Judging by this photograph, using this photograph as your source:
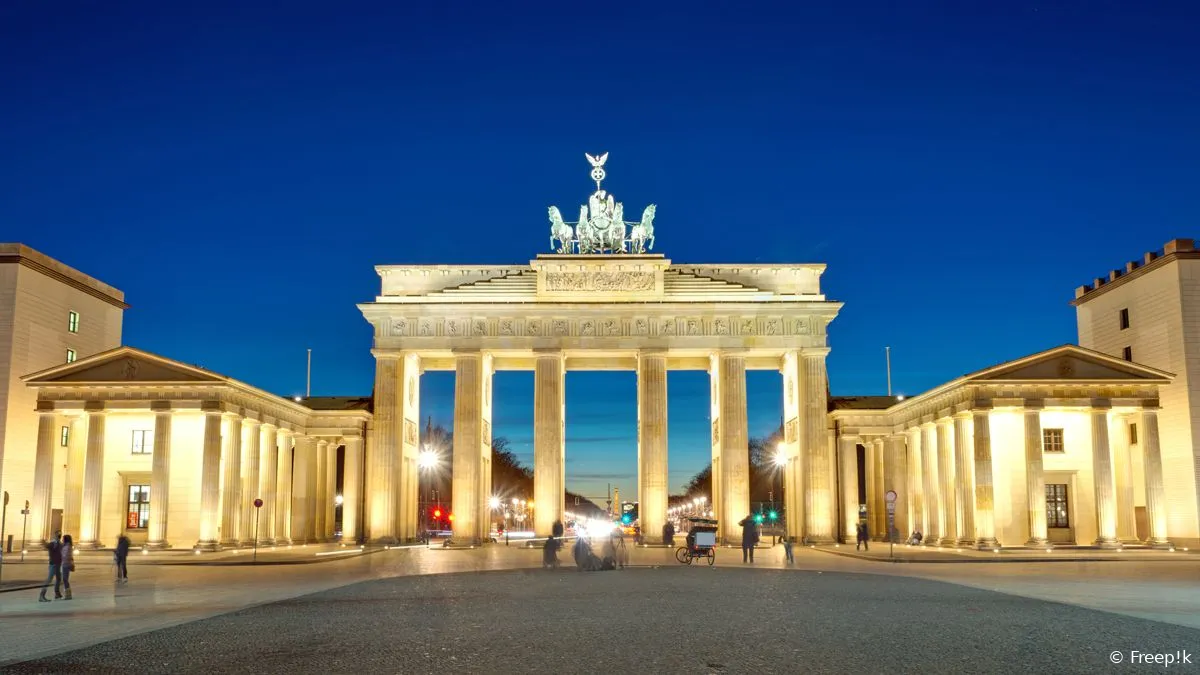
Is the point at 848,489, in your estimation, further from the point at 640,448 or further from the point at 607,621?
the point at 607,621

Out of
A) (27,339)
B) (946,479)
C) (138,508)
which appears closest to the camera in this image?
(27,339)

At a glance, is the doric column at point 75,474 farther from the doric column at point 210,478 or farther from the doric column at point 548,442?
the doric column at point 548,442

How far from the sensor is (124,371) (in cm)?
5244

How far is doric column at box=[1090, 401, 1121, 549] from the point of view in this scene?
52.0 metres

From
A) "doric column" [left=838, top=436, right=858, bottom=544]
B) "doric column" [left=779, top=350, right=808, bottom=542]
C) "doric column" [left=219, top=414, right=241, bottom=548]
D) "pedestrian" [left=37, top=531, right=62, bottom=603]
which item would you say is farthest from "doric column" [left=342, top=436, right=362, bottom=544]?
"pedestrian" [left=37, top=531, right=62, bottom=603]

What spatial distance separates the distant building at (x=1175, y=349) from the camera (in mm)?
54688

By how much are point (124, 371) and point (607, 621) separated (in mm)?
40068

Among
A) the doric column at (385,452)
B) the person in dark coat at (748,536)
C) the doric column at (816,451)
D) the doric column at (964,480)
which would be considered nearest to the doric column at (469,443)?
the doric column at (385,452)

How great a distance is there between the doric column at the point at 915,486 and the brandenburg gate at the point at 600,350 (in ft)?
15.9

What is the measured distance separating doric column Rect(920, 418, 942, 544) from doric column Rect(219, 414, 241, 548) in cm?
3798

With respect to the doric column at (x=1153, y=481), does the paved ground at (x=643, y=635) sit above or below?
below

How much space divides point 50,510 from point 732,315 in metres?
39.4

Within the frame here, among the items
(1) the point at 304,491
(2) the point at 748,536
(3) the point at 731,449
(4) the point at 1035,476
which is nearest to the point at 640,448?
(3) the point at 731,449

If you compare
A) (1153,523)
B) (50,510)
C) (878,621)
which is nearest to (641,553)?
(1153,523)
